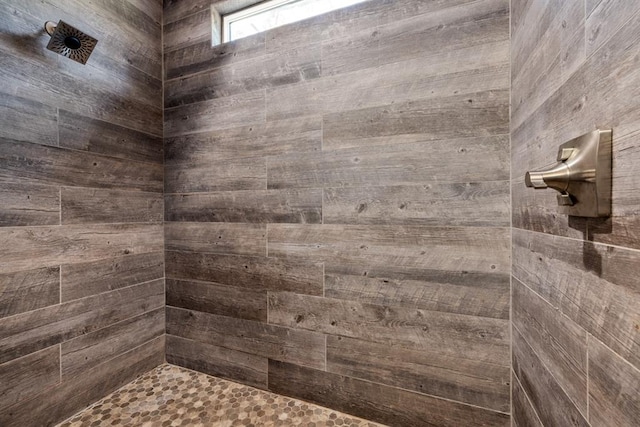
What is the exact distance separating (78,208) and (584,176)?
187 cm

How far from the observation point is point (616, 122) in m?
0.54

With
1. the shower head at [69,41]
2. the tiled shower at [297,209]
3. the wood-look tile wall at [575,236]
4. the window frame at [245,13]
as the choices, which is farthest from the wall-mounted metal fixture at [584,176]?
the shower head at [69,41]

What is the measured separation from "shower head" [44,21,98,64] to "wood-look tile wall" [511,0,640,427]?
175 centimetres

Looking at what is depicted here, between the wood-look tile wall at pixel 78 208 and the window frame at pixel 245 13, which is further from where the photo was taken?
the window frame at pixel 245 13

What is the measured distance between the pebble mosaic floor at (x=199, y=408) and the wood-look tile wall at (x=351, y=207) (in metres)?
0.07

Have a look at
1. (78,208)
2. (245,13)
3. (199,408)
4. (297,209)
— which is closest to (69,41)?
(78,208)

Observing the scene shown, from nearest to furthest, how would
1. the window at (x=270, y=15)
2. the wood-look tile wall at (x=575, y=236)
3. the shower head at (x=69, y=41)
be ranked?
the wood-look tile wall at (x=575, y=236) < the shower head at (x=69, y=41) < the window at (x=270, y=15)

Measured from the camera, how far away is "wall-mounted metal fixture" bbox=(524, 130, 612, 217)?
0.55m

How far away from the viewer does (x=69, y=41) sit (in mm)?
1292

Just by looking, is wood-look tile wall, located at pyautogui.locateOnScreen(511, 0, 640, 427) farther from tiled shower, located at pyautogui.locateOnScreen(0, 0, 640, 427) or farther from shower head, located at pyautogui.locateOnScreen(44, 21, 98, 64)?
shower head, located at pyautogui.locateOnScreen(44, 21, 98, 64)

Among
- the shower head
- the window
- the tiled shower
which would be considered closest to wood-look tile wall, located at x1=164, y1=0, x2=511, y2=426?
the tiled shower

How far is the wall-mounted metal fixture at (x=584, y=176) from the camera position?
55 centimetres

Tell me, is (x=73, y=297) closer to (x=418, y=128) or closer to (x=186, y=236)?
(x=186, y=236)

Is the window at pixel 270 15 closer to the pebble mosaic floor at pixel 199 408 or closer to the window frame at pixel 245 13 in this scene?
the window frame at pixel 245 13
